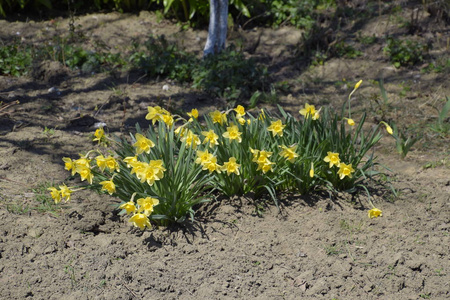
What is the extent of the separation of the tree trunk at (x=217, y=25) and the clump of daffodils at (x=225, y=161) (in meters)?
2.57

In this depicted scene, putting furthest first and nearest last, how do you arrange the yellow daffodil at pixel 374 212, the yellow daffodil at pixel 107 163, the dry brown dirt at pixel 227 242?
1. the yellow daffodil at pixel 374 212
2. the yellow daffodil at pixel 107 163
3. the dry brown dirt at pixel 227 242

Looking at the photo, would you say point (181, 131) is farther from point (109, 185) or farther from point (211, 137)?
point (109, 185)

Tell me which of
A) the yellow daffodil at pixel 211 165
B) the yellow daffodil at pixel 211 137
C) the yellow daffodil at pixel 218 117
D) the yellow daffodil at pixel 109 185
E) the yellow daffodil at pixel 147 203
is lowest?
the yellow daffodil at pixel 147 203

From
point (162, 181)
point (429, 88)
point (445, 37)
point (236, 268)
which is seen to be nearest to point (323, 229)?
point (236, 268)

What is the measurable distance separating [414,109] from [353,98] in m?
0.69

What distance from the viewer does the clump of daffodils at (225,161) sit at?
310 cm

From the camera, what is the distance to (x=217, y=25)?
19.5ft

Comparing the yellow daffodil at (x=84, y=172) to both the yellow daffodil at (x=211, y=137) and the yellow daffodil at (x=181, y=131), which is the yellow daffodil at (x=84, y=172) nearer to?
the yellow daffodil at (x=181, y=131)

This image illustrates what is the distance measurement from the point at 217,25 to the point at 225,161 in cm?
298

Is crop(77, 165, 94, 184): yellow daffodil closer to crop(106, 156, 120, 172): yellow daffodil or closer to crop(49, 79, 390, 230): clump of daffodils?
crop(49, 79, 390, 230): clump of daffodils

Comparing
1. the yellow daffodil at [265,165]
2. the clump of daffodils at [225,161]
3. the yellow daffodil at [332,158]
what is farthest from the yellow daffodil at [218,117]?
the yellow daffodil at [332,158]

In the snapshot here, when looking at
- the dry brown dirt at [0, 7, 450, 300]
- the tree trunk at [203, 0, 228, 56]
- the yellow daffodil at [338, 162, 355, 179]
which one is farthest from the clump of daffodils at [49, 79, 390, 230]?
the tree trunk at [203, 0, 228, 56]

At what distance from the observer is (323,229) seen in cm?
325

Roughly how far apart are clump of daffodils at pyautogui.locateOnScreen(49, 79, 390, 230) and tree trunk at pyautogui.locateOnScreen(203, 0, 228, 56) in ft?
8.44
